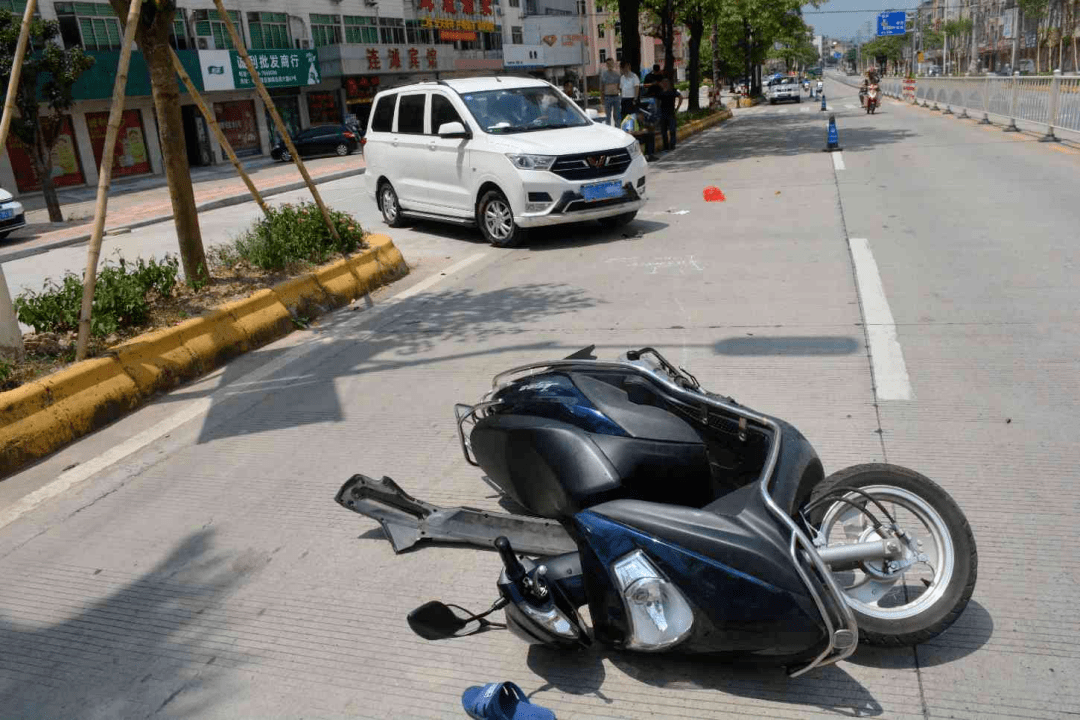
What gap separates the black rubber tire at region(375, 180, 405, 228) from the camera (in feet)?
43.2

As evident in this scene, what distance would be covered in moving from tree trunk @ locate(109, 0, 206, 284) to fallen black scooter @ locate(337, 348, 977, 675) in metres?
5.71

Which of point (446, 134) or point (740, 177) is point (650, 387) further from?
point (740, 177)

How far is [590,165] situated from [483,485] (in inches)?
272

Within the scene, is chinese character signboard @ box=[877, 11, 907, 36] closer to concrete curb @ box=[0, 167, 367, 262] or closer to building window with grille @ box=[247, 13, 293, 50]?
building window with grille @ box=[247, 13, 293, 50]

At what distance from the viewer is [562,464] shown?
3189 mm

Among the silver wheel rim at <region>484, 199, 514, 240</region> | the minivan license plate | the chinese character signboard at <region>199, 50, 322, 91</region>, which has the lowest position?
the silver wheel rim at <region>484, 199, 514, 240</region>

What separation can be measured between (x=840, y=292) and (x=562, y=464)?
507 centimetres

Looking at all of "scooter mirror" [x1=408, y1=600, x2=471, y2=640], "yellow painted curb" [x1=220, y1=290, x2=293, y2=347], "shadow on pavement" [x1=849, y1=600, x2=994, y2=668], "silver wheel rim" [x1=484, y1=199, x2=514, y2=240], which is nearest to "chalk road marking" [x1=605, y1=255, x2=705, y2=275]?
"silver wheel rim" [x1=484, y1=199, x2=514, y2=240]

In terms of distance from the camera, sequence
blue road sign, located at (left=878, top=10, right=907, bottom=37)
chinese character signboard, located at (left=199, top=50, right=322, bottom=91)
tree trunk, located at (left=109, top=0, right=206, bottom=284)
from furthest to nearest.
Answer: blue road sign, located at (left=878, top=10, right=907, bottom=37), chinese character signboard, located at (left=199, top=50, right=322, bottom=91), tree trunk, located at (left=109, top=0, right=206, bottom=284)

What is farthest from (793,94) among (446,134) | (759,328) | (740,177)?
(759,328)

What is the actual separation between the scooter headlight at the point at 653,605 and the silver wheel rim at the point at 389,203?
11.0 metres

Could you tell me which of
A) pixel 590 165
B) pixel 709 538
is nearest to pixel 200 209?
pixel 590 165

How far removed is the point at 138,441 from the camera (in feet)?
18.4

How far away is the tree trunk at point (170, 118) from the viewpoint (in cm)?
778
